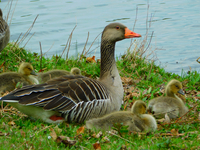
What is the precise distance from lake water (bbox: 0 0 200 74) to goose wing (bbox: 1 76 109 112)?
5.78 m

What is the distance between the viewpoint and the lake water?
42.8 ft

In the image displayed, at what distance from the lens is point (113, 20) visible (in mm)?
16328

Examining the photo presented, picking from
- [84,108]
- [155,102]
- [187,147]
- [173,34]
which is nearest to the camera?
[187,147]

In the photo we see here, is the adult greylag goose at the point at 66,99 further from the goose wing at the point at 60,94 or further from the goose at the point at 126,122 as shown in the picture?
the goose at the point at 126,122

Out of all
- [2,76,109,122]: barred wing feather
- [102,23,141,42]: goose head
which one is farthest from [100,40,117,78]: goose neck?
[2,76,109,122]: barred wing feather

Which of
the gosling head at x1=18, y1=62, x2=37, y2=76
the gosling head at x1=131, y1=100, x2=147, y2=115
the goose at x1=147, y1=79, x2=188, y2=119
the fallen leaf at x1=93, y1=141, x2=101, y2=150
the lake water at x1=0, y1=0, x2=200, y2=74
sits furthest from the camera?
the lake water at x1=0, y1=0, x2=200, y2=74

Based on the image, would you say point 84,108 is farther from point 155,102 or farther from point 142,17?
point 142,17

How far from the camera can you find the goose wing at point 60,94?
5457mm

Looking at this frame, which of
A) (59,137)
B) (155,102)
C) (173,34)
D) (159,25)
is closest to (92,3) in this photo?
(159,25)

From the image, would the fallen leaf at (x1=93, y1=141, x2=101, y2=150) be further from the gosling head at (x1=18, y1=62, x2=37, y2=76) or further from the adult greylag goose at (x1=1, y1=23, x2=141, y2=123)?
the gosling head at (x1=18, y1=62, x2=37, y2=76)

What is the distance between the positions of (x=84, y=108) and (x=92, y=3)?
16.2 meters

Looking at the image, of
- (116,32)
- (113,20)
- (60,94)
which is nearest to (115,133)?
(60,94)

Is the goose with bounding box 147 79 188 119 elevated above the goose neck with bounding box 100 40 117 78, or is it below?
below

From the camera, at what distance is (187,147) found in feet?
15.2
